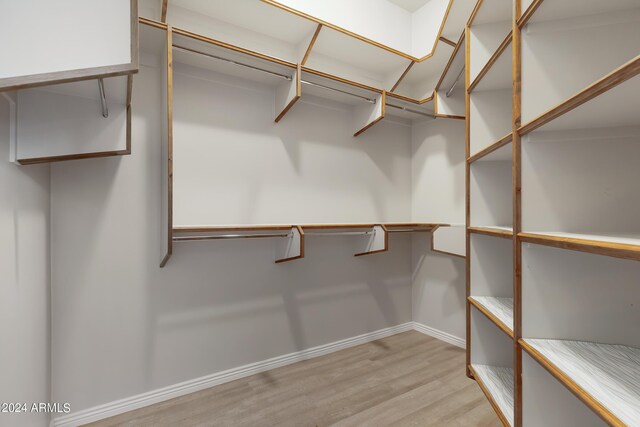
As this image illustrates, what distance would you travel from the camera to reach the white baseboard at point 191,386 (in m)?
1.72

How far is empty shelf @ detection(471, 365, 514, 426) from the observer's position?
1265 mm

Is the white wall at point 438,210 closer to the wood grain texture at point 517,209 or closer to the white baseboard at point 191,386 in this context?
the white baseboard at point 191,386

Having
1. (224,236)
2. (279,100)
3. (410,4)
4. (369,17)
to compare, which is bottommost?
(224,236)

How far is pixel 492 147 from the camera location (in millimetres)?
1385

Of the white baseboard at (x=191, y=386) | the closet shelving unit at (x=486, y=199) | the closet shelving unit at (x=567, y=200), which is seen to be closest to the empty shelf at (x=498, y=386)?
the closet shelving unit at (x=486, y=199)

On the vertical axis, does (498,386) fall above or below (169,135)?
below

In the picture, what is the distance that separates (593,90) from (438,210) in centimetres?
220

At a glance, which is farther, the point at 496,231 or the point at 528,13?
the point at 496,231

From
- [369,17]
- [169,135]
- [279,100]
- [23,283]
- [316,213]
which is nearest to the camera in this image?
[23,283]

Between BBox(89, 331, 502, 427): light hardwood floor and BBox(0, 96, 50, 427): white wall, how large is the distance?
0.60 m

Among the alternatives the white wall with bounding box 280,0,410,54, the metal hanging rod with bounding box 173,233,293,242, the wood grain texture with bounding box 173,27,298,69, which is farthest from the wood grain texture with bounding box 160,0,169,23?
the metal hanging rod with bounding box 173,233,293,242

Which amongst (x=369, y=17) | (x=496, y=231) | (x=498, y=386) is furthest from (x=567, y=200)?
(x=369, y=17)

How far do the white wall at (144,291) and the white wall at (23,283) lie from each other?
136mm

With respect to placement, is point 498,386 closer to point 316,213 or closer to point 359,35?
point 316,213
